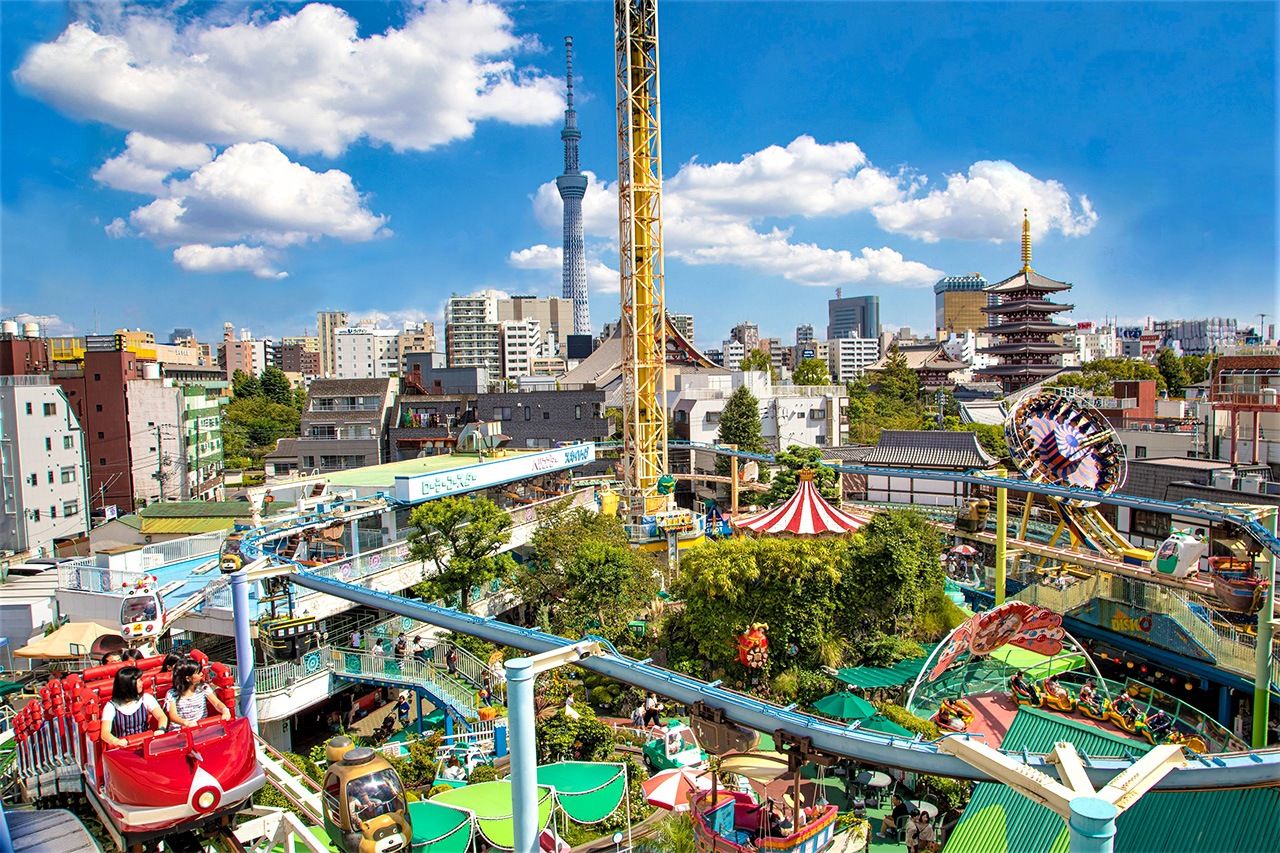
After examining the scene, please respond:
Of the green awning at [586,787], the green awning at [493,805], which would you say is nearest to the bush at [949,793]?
the green awning at [586,787]

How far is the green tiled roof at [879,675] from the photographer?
18562mm

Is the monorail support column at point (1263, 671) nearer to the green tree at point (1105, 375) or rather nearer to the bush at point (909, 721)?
the bush at point (909, 721)

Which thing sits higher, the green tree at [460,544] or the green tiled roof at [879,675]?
the green tree at [460,544]

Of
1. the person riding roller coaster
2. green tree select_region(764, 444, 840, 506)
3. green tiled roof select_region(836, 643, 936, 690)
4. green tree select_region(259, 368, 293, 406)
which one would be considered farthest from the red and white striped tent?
green tree select_region(259, 368, 293, 406)

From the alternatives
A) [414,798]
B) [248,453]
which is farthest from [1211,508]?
[248,453]

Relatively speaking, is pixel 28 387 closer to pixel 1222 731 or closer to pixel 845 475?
pixel 845 475

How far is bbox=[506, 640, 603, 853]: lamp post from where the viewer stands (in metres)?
7.59

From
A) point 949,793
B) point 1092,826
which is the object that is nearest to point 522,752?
point 1092,826

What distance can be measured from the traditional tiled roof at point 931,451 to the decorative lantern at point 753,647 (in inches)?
802

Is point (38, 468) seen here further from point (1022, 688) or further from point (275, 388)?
point (275, 388)

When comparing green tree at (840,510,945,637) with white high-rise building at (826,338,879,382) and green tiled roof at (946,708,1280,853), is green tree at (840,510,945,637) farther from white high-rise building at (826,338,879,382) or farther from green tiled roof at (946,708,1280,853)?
white high-rise building at (826,338,879,382)

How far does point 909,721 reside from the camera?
656 inches

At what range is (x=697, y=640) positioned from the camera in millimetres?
20797

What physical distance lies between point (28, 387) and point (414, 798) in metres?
34.0
